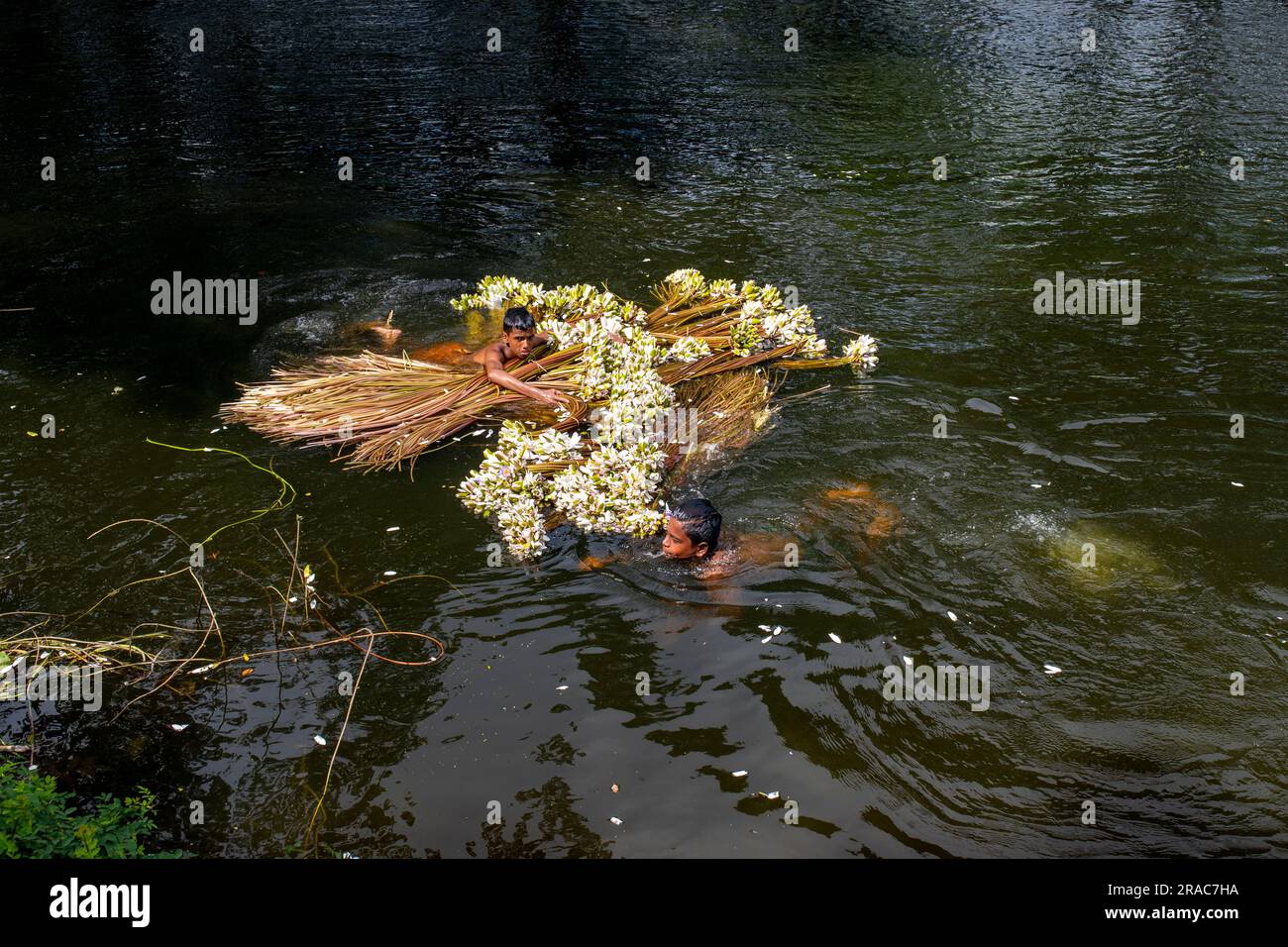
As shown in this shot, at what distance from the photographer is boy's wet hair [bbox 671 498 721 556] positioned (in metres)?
7.31

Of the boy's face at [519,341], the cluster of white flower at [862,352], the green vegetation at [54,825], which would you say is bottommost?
the green vegetation at [54,825]

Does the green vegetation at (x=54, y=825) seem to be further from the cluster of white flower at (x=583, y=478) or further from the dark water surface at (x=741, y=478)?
the cluster of white flower at (x=583, y=478)

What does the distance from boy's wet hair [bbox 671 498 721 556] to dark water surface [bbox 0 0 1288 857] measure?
418 millimetres

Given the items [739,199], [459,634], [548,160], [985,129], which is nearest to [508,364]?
[459,634]

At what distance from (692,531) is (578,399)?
228 cm

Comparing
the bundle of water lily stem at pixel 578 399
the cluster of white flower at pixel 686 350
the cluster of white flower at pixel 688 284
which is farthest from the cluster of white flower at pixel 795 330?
the cluster of white flower at pixel 688 284

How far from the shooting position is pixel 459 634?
707 cm

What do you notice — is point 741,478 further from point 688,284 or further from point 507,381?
point 688,284

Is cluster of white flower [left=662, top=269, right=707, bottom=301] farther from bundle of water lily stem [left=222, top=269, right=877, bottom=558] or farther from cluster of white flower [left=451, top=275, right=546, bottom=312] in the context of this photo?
cluster of white flower [left=451, top=275, right=546, bottom=312]

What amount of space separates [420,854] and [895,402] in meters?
6.15

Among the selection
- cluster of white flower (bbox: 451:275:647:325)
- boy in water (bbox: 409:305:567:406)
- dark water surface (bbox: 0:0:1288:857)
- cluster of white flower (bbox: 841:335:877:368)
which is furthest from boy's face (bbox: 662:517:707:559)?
cluster of white flower (bbox: 841:335:877:368)

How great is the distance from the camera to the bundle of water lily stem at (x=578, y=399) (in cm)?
774

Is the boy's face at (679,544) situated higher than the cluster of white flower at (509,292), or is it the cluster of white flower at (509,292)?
the cluster of white flower at (509,292)

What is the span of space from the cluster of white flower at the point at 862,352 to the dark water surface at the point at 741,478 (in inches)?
10.6
